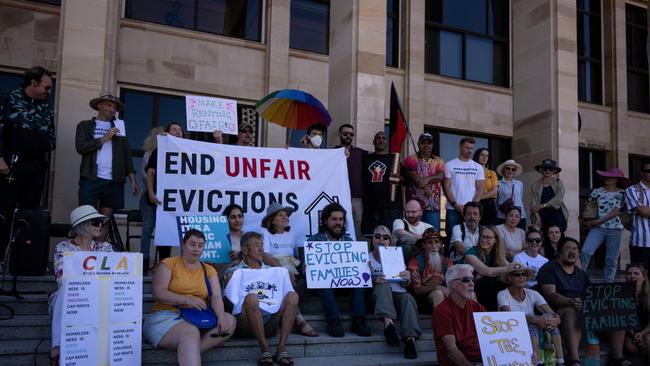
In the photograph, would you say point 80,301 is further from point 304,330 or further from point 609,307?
point 609,307

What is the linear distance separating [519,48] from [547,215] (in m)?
5.19

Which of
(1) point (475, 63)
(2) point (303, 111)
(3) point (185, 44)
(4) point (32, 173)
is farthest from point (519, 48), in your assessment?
(4) point (32, 173)

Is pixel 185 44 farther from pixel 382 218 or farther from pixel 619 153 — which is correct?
pixel 619 153

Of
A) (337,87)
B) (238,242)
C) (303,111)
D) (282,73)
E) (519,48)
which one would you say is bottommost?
(238,242)

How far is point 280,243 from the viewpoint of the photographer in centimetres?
728

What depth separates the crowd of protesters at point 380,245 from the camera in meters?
5.75


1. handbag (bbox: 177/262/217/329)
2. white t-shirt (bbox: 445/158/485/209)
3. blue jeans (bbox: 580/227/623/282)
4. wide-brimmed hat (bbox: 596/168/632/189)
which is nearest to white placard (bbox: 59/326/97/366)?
handbag (bbox: 177/262/217/329)

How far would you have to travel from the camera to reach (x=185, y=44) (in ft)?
39.2

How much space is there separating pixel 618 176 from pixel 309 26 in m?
7.39

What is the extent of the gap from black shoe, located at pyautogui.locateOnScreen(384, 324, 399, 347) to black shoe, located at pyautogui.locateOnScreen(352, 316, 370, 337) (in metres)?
0.22

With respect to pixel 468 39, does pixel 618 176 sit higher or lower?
lower

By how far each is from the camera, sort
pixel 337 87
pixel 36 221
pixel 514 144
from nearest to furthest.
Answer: pixel 36 221 < pixel 337 87 < pixel 514 144

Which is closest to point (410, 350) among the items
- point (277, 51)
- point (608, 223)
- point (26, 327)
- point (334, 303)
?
point (334, 303)

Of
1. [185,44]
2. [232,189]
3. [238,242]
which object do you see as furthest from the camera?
[185,44]
